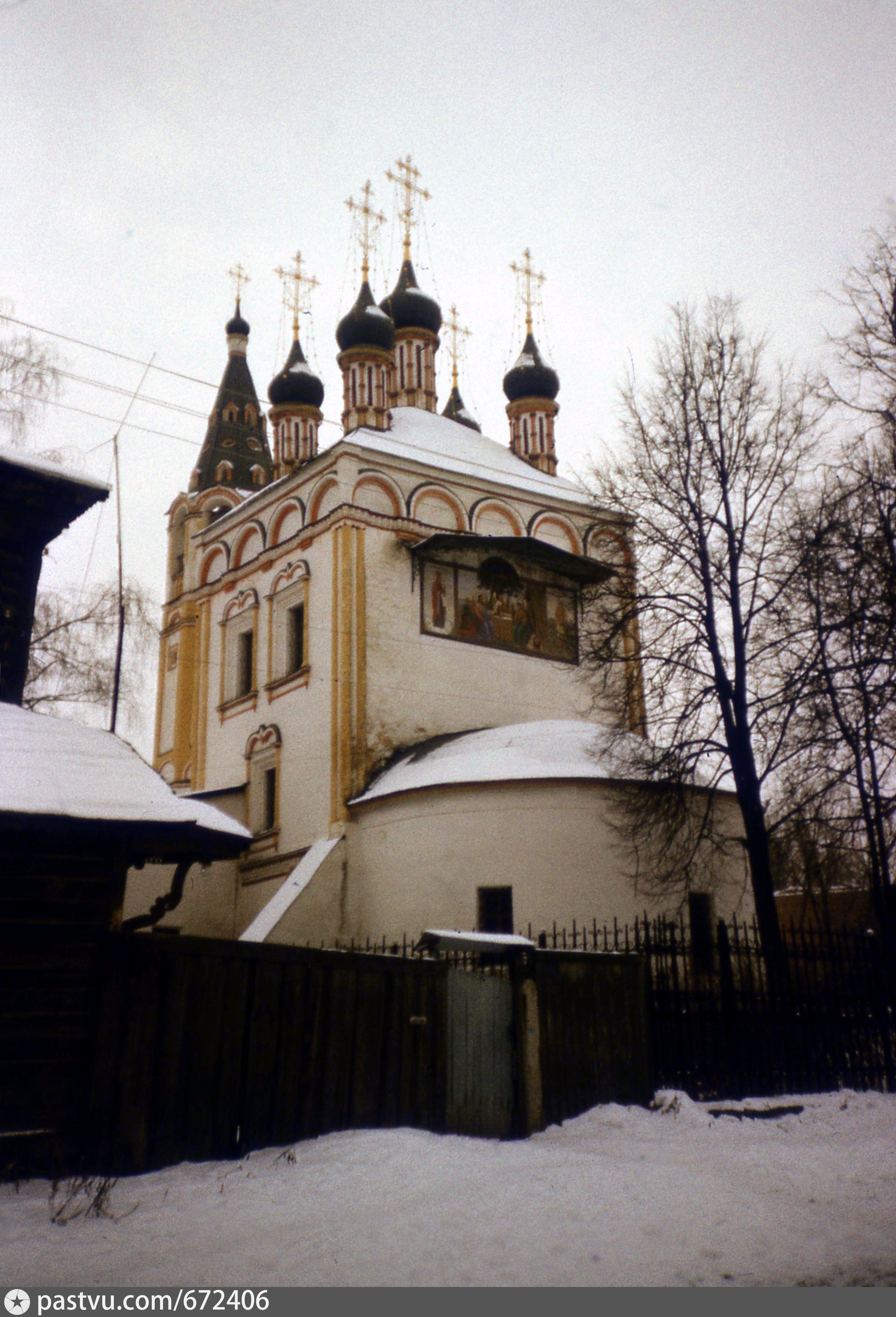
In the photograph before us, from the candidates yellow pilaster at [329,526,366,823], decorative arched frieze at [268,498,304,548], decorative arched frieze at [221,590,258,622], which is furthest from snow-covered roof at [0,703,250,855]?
decorative arched frieze at [221,590,258,622]

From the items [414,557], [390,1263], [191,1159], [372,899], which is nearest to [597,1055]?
[191,1159]

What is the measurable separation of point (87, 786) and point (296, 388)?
78.8 feet

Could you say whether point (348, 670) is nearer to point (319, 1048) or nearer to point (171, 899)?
point (171, 899)

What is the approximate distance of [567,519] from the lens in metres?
27.3

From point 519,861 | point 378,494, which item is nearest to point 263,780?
point 378,494

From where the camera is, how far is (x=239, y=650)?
2683 cm

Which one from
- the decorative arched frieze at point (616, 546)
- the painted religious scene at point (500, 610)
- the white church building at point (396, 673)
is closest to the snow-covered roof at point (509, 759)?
the white church building at point (396, 673)

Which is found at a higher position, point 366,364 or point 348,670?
point 366,364

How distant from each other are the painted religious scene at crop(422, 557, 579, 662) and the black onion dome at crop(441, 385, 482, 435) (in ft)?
39.7

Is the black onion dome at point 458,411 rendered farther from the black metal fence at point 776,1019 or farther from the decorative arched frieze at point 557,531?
the black metal fence at point 776,1019

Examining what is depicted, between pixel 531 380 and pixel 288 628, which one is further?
pixel 531 380

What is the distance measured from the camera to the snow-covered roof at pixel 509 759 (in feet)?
63.1

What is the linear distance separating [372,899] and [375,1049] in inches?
468

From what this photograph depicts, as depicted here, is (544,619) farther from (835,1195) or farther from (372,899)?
(835,1195)
